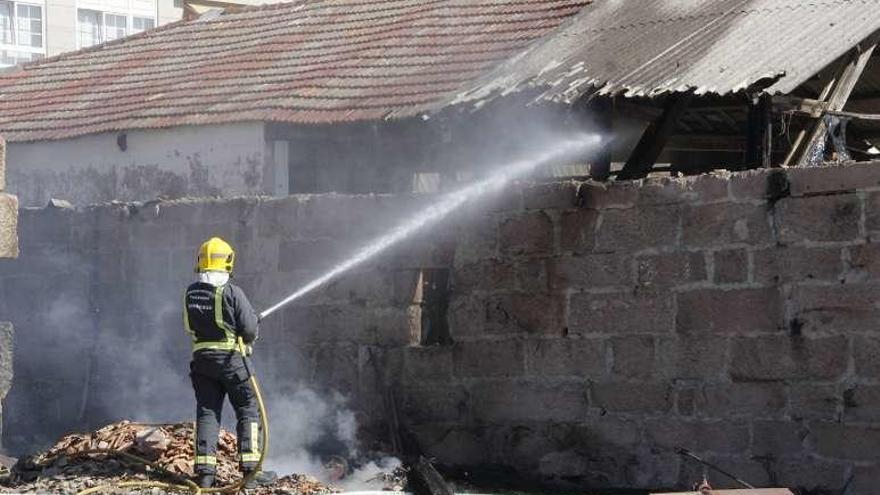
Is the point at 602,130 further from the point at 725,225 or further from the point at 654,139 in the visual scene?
the point at 725,225

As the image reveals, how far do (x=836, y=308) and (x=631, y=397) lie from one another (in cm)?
154

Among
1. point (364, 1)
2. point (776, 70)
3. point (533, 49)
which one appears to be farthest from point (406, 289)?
point (364, 1)

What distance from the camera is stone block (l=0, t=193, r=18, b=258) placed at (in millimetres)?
10336

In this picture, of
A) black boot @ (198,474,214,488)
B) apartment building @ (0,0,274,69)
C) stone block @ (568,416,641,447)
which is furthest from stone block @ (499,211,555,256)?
apartment building @ (0,0,274,69)

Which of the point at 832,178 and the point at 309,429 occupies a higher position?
the point at 832,178

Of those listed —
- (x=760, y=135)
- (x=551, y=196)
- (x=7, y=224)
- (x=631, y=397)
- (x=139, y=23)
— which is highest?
(x=139, y=23)

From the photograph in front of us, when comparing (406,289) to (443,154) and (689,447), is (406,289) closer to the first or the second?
(689,447)

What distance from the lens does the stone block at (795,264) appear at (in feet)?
29.7

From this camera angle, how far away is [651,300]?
9.82 m

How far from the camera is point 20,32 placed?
1581 inches

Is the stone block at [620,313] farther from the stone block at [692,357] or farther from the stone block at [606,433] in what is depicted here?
the stone block at [606,433]

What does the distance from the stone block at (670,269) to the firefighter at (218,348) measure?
258 centimetres

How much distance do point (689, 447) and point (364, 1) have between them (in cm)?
1190

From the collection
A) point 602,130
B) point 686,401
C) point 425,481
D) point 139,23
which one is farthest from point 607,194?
point 139,23
